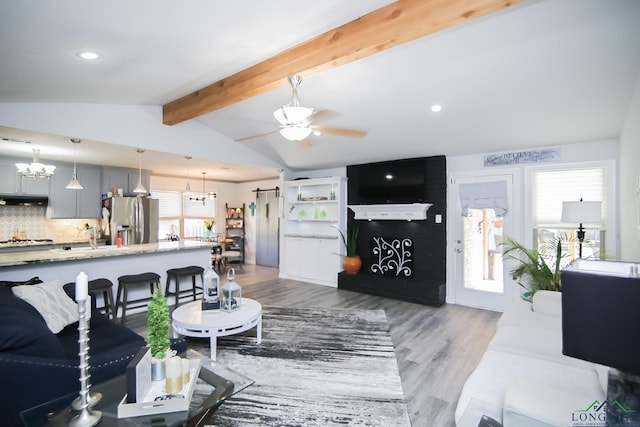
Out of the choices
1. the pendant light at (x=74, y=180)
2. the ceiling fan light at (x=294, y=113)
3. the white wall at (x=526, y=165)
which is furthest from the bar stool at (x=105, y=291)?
the white wall at (x=526, y=165)

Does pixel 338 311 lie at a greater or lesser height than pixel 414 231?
lesser

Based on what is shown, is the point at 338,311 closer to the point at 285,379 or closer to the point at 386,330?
the point at 386,330

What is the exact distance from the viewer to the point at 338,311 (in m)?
4.61

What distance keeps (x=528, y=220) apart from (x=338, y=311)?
3028 millimetres

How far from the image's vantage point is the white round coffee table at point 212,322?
9.61ft

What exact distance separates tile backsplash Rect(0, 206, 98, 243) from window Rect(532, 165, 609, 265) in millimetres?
7716

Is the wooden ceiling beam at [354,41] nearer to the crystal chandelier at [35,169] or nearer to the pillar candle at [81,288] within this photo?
the pillar candle at [81,288]

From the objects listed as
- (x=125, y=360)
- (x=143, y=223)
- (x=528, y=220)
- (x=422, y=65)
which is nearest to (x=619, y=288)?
(x=125, y=360)

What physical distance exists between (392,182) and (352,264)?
5.61 ft

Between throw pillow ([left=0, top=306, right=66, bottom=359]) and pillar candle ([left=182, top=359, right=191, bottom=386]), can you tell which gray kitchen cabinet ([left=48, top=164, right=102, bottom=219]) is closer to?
throw pillow ([left=0, top=306, right=66, bottom=359])

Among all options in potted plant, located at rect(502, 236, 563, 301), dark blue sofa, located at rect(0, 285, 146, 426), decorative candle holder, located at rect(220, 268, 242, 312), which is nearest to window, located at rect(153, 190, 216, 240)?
decorative candle holder, located at rect(220, 268, 242, 312)

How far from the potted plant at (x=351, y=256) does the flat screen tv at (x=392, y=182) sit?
706 mm

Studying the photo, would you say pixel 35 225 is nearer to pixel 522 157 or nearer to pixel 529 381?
pixel 529 381

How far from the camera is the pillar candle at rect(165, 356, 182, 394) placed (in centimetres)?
157
